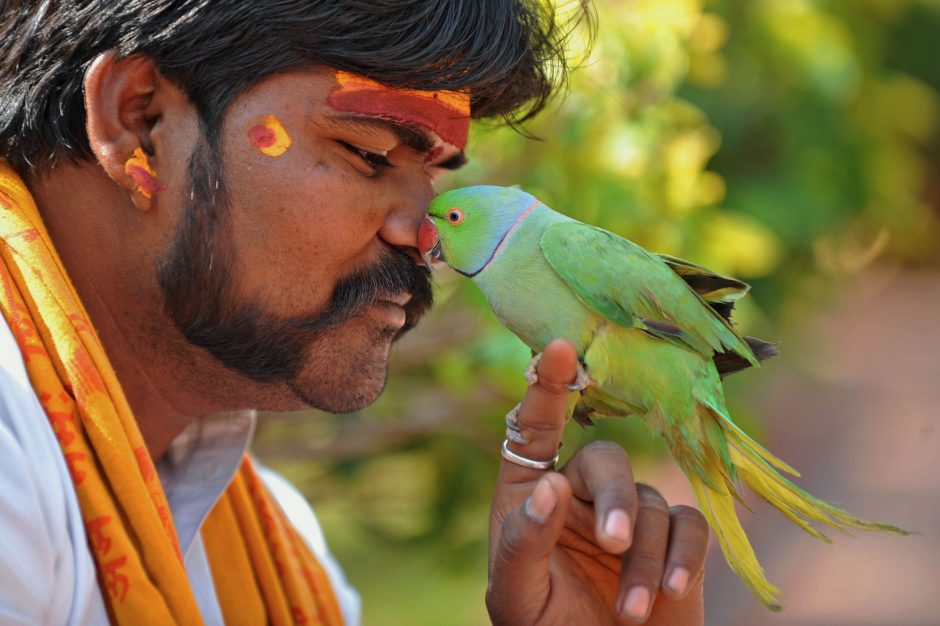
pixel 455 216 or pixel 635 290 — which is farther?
pixel 455 216

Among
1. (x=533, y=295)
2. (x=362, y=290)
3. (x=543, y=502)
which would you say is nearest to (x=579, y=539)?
(x=543, y=502)

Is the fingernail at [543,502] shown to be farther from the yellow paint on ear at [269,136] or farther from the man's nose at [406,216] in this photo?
the yellow paint on ear at [269,136]

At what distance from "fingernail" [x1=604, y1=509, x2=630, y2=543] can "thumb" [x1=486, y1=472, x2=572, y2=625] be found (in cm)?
8

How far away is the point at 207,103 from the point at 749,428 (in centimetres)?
286

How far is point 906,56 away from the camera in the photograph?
767cm

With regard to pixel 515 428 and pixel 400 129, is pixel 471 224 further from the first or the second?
pixel 515 428

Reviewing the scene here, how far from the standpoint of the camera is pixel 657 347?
1979mm

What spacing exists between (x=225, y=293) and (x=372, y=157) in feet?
1.44

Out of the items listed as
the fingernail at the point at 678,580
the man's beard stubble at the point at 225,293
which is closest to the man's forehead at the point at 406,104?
the man's beard stubble at the point at 225,293

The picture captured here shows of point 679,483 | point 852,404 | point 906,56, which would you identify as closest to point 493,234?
point 679,483

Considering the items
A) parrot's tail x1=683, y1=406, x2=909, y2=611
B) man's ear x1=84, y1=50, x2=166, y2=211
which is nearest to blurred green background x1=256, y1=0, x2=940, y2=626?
man's ear x1=84, y1=50, x2=166, y2=211

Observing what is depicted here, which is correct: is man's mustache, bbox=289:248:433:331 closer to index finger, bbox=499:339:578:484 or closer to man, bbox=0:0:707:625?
man, bbox=0:0:707:625

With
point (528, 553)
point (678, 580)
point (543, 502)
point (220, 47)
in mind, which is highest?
point (220, 47)

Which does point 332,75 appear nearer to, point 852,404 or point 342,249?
point 342,249
